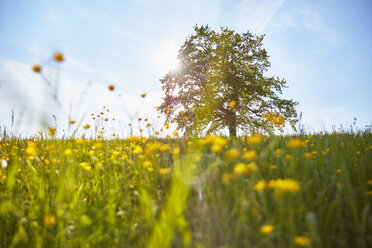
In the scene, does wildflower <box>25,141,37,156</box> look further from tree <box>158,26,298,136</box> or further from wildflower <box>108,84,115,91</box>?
tree <box>158,26,298,136</box>

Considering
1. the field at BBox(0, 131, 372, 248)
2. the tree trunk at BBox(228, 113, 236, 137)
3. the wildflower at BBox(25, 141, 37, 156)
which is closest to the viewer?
the field at BBox(0, 131, 372, 248)

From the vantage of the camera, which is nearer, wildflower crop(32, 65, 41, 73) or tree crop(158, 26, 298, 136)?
wildflower crop(32, 65, 41, 73)

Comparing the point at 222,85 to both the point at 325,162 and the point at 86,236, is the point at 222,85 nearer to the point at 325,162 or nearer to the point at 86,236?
the point at 325,162

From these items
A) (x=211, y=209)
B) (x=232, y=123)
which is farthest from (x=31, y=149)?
(x=232, y=123)

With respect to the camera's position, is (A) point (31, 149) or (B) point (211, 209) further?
(A) point (31, 149)

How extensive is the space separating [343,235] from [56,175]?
3.29 metres

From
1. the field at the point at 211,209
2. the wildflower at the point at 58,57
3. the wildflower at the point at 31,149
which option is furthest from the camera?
the wildflower at the point at 31,149

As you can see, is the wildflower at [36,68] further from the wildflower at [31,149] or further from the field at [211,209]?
the field at [211,209]

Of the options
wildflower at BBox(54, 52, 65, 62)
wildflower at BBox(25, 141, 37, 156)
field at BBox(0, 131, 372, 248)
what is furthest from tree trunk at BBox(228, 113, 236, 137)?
wildflower at BBox(54, 52, 65, 62)

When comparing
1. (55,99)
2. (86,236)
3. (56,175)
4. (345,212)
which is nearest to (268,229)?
(345,212)

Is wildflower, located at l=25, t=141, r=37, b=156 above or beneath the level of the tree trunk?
beneath

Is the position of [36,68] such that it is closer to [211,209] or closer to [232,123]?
[211,209]

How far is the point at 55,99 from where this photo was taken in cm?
215

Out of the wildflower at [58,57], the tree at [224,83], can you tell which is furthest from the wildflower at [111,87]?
the tree at [224,83]
